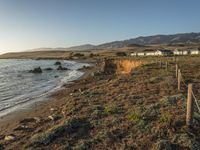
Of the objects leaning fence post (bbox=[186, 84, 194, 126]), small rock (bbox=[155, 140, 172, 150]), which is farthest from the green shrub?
small rock (bbox=[155, 140, 172, 150])

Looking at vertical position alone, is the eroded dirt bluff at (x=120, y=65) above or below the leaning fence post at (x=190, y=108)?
below

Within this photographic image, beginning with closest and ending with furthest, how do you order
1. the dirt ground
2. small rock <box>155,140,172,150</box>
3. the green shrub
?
1. small rock <box>155,140,172,150</box>
2. the dirt ground
3. the green shrub

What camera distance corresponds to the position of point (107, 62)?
174 ft

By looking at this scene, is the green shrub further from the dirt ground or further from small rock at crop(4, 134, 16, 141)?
small rock at crop(4, 134, 16, 141)

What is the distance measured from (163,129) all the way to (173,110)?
96.3 inches

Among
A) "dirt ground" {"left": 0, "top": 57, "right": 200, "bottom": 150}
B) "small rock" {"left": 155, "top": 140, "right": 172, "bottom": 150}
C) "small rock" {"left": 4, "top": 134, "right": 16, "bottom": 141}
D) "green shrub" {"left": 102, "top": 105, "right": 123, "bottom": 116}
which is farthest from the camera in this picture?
"green shrub" {"left": 102, "top": 105, "right": 123, "bottom": 116}

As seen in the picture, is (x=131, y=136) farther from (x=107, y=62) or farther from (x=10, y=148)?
(x=107, y=62)

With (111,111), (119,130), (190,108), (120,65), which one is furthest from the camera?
(120,65)

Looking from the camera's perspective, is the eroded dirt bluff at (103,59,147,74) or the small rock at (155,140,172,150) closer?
the small rock at (155,140,172,150)

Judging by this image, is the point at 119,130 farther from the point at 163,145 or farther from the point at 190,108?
the point at 190,108

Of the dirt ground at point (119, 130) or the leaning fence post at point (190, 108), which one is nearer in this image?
the dirt ground at point (119, 130)

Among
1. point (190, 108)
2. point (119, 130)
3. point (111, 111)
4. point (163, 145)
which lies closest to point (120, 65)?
point (111, 111)

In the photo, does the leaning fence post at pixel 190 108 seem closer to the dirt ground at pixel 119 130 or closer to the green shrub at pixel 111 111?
the dirt ground at pixel 119 130

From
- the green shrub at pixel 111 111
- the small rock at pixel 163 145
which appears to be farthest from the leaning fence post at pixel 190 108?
the green shrub at pixel 111 111
